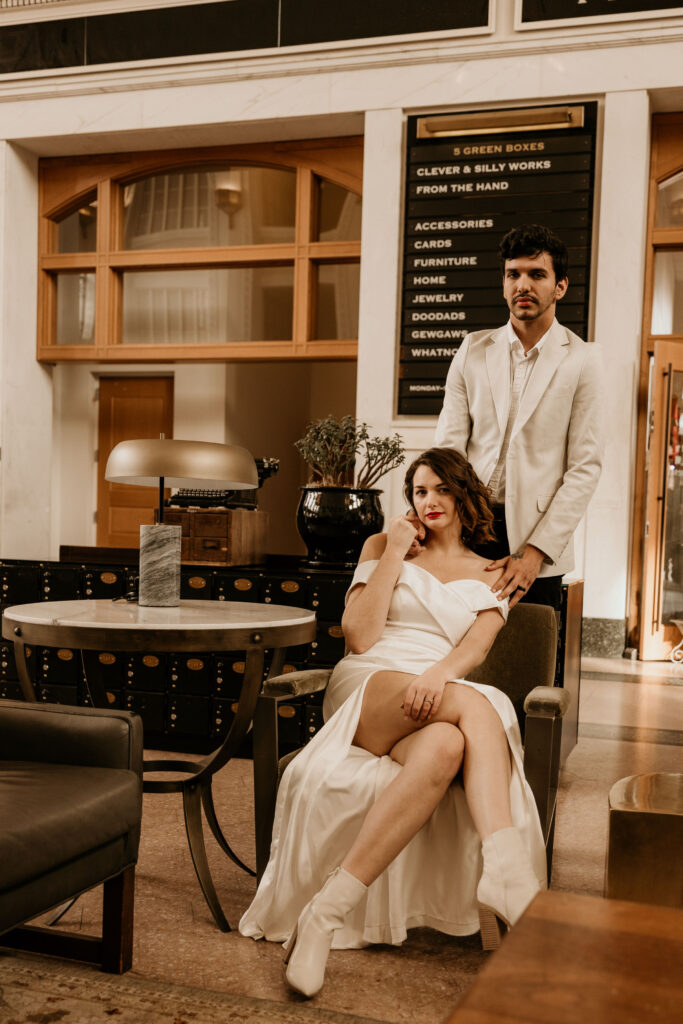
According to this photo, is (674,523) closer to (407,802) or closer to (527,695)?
(527,695)

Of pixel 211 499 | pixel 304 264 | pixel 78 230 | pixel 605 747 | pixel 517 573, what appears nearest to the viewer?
pixel 517 573

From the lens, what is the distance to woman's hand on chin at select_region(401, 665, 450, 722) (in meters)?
2.17

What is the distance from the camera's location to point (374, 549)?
8.52 ft

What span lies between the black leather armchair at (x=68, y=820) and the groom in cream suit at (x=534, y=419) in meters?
1.26

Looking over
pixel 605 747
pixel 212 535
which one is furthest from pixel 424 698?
pixel 605 747

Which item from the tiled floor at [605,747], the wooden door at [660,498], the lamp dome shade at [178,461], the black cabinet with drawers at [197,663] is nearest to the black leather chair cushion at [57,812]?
the lamp dome shade at [178,461]

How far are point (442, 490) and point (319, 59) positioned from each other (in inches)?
172

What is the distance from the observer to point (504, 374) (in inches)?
117

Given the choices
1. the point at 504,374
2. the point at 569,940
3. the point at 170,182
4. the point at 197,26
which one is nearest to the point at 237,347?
the point at 170,182

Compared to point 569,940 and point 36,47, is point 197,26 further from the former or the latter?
point 569,940

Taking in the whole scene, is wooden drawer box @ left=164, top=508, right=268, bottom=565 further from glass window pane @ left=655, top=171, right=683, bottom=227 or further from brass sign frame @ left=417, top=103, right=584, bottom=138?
glass window pane @ left=655, top=171, right=683, bottom=227

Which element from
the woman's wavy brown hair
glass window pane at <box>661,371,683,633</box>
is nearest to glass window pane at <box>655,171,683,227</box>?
glass window pane at <box>661,371,683,633</box>

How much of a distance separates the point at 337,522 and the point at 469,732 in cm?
192

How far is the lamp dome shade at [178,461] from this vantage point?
256 centimetres
